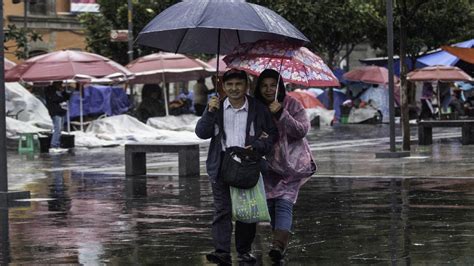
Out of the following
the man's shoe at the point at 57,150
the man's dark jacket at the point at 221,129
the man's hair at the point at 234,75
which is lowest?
the man's shoe at the point at 57,150

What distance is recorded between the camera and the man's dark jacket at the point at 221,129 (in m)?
A: 8.34

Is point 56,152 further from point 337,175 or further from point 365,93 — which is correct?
point 365,93

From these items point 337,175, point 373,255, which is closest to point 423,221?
point 373,255

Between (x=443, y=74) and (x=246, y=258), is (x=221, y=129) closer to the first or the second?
(x=246, y=258)

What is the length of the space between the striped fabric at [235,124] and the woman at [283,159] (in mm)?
253

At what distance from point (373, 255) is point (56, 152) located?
18.4 metres

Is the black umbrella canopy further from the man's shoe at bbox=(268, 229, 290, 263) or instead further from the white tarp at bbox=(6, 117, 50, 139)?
the white tarp at bbox=(6, 117, 50, 139)

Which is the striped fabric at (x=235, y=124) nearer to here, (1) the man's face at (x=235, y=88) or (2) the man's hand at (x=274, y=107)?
(1) the man's face at (x=235, y=88)

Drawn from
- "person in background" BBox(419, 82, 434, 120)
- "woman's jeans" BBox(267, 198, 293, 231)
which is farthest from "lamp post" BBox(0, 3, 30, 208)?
"person in background" BBox(419, 82, 434, 120)

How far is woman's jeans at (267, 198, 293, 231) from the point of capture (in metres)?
8.62

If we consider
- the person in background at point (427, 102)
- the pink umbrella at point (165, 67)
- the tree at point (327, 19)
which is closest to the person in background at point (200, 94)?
the pink umbrella at point (165, 67)

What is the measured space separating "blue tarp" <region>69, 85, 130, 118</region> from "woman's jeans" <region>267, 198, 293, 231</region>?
1199 inches

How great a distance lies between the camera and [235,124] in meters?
8.39

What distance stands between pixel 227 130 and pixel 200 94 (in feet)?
91.5
